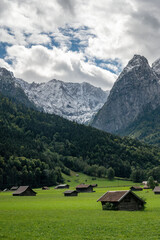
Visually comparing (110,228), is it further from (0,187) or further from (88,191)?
(0,187)

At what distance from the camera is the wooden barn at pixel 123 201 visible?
5685 centimetres

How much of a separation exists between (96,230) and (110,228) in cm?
232

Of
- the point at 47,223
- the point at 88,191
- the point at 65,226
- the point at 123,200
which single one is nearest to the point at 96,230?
the point at 65,226

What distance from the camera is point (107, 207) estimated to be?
5912 centimetres

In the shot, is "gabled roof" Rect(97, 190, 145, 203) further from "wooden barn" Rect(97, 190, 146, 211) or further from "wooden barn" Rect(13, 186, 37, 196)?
"wooden barn" Rect(13, 186, 37, 196)

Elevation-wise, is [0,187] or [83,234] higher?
[83,234]

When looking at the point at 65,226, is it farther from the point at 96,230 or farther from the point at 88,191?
the point at 88,191

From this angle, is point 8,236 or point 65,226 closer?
point 8,236

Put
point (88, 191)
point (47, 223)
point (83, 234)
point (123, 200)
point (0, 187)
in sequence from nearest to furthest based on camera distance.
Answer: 1. point (83, 234)
2. point (47, 223)
3. point (123, 200)
4. point (88, 191)
5. point (0, 187)

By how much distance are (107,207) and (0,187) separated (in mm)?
119153

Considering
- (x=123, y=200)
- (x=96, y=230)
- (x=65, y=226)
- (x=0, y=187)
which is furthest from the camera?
(x=0, y=187)

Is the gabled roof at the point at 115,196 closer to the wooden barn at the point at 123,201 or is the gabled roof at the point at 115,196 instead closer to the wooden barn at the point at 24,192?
the wooden barn at the point at 123,201

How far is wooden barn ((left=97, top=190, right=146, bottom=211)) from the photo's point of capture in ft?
187

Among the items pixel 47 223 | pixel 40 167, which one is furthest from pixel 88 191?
pixel 47 223
